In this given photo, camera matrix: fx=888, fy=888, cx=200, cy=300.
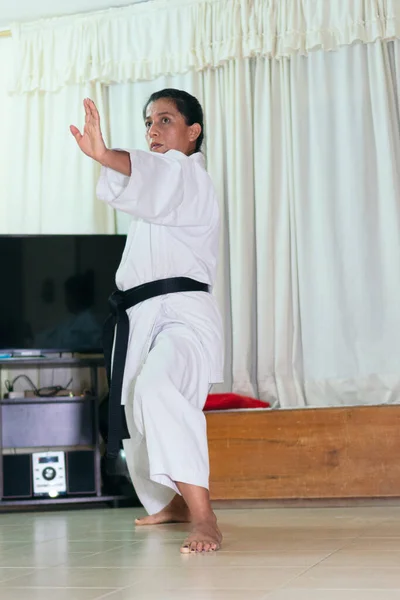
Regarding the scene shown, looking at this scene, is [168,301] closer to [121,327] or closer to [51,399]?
[121,327]

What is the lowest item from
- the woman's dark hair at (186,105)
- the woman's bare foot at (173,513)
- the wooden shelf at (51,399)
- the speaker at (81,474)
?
the woman's bare foot at (173,513)

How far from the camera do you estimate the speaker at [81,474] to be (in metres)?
4.31

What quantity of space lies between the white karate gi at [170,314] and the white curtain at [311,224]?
5.83ft

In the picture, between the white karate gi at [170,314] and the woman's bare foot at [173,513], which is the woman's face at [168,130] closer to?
the white karate gi at [170,314]

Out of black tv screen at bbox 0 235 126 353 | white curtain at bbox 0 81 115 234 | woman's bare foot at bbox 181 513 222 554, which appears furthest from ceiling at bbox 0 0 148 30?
woman's bare foot at bbox 181 513 222 554

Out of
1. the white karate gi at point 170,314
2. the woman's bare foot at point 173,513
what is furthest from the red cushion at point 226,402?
the white karate gi at point 170,314

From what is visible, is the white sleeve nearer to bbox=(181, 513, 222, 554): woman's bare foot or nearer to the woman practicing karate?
the woman practicing karate

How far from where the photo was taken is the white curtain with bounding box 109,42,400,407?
4508 millimetres

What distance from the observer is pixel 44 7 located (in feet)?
16.8

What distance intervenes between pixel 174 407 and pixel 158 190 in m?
0.61

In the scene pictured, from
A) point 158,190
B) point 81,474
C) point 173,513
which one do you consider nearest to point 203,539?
point 173,513

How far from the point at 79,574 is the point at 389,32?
11.4ft

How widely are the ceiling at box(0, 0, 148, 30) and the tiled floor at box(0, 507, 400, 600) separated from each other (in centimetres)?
306

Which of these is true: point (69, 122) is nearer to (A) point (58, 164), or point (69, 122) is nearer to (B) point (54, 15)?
(A) point (58, 164)
